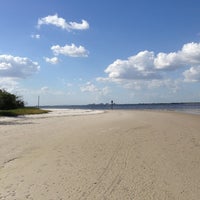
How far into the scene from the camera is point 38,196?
259 inches

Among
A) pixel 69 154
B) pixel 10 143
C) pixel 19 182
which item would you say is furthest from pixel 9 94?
pixel 19 182

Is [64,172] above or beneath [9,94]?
beneath

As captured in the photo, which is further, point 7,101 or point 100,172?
point 7,101

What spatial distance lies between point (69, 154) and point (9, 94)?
45159 millimetres

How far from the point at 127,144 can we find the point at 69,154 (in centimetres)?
329

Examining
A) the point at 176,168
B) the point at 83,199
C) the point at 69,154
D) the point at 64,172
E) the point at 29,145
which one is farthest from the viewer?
the point at 29,145

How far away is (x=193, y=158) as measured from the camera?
10.7 metres

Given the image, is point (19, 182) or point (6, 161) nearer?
point (19, 182)

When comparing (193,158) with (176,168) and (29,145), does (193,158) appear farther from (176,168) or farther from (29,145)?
(29,145)

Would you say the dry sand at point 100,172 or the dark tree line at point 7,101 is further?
the dark tree line at point 7,101

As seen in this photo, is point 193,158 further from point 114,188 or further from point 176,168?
point 114,188

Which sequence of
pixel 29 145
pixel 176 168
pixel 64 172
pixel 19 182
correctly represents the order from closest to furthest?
pixel 19 182 → pixel 64 172 → pixel 176 168 → pixel 29 145

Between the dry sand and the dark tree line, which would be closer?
the dry sand

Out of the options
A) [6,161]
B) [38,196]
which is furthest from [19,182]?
[6,161]
